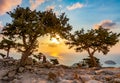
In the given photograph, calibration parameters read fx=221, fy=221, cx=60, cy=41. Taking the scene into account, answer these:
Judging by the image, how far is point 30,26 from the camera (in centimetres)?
3584

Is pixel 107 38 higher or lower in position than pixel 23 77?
higher

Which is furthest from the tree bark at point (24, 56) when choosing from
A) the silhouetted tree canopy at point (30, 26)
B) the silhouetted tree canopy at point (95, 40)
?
the silhouetted tree canopy at point (95, 40)

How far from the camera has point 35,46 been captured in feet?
129

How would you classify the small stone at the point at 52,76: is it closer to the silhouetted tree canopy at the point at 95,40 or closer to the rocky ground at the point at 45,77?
the rocky ground at the point at 45,77

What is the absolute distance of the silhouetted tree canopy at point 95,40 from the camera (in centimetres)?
5040

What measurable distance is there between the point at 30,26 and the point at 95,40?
19.7 meters

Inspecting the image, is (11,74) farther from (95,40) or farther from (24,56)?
(95,40)

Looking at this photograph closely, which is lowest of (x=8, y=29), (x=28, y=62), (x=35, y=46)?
(x=28, y=62)

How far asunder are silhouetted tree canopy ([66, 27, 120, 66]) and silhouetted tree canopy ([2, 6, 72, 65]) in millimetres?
11131

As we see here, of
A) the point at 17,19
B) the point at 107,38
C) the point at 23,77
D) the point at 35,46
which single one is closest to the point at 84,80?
the point at 23,77

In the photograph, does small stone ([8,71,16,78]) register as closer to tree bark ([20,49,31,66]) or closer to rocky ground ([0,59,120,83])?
rocky ground ([0,59,120,83])

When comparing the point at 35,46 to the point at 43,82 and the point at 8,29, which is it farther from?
the point at 43,82

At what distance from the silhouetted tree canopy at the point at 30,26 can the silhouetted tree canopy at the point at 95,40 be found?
1113 cm

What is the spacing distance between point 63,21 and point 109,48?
17432 mm
